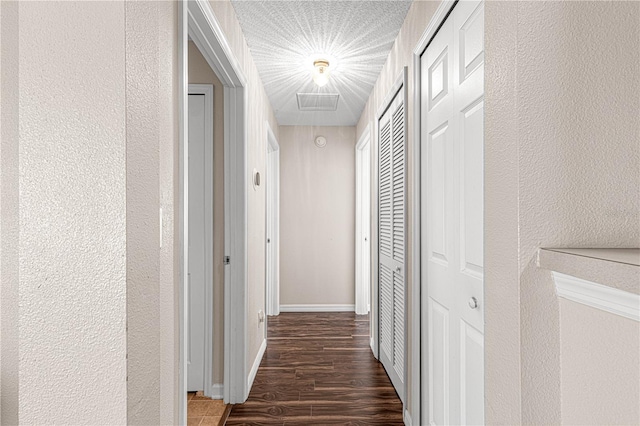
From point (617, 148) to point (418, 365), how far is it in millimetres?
1514

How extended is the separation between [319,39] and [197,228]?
1.44m

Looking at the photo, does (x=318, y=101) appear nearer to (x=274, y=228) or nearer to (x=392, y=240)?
(x=274, y=228)

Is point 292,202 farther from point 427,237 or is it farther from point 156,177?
point 156,177

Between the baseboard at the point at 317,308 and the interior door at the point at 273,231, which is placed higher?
the interior door at the point at 273,231

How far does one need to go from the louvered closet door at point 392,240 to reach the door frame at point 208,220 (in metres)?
1.19

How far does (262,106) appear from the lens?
346cm

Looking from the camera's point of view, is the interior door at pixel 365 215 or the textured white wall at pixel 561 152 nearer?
the textured white wall at pixel 561 152

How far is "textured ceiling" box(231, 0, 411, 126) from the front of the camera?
2221 mm

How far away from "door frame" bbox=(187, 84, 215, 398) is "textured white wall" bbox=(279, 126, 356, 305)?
243 centimetres

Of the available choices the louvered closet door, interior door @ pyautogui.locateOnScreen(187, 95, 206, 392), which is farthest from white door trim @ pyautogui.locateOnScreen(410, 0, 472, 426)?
interior door @ pyautogui.locateOnScreen(187, 95, 206, 392)

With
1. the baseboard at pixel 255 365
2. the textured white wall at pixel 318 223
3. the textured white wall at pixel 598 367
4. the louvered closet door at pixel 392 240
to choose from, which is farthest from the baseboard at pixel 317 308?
the textured white wall at pixel 598 367

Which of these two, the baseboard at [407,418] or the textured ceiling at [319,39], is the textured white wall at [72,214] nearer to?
the textured ceiling at [319,39]

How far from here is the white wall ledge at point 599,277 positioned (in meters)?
0.66

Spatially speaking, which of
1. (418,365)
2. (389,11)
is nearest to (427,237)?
(418,365)
